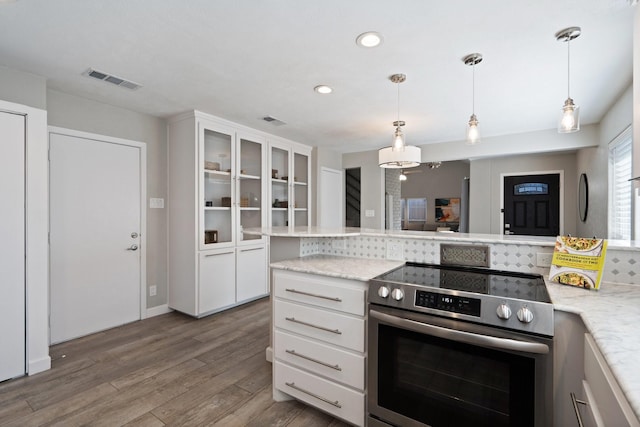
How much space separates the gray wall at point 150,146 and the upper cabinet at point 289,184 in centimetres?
137

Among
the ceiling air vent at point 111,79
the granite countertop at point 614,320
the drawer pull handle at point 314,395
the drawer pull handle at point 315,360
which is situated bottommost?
the drawer pull handle at point 314,395

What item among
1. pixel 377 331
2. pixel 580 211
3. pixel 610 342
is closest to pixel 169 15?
pixel 377 331

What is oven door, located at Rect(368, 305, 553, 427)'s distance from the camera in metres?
1.18

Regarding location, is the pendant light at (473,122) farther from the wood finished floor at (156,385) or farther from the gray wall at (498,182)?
the gray wall at (498,182)

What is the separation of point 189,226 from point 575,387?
336 cm

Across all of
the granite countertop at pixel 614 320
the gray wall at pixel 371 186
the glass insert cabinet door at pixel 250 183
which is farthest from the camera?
the gray wall at pixel 371 186

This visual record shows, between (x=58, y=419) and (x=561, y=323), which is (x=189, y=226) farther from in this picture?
(x=561, y=323)

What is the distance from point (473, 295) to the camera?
52.1 inches

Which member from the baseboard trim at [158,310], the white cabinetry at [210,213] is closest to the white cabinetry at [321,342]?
the white cabinetry at [210,213]

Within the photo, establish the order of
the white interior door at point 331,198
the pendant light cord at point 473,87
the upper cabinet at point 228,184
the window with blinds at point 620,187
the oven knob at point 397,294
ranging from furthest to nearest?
the white interior door at point 331,198 < the upper cabinet at point 228,184 < the window with blinds at point 620,187 < the pendant light cord at point 473,87 < the oven knob at point 397,294

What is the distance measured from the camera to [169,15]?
5.66ft

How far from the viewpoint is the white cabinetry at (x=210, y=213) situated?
3.42 meters

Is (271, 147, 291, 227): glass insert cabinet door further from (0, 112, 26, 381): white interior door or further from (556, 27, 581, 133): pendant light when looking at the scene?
(556, 27, 581, 133): pendant light

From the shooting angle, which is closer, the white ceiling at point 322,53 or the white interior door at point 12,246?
the white ceiling at point 322,53
